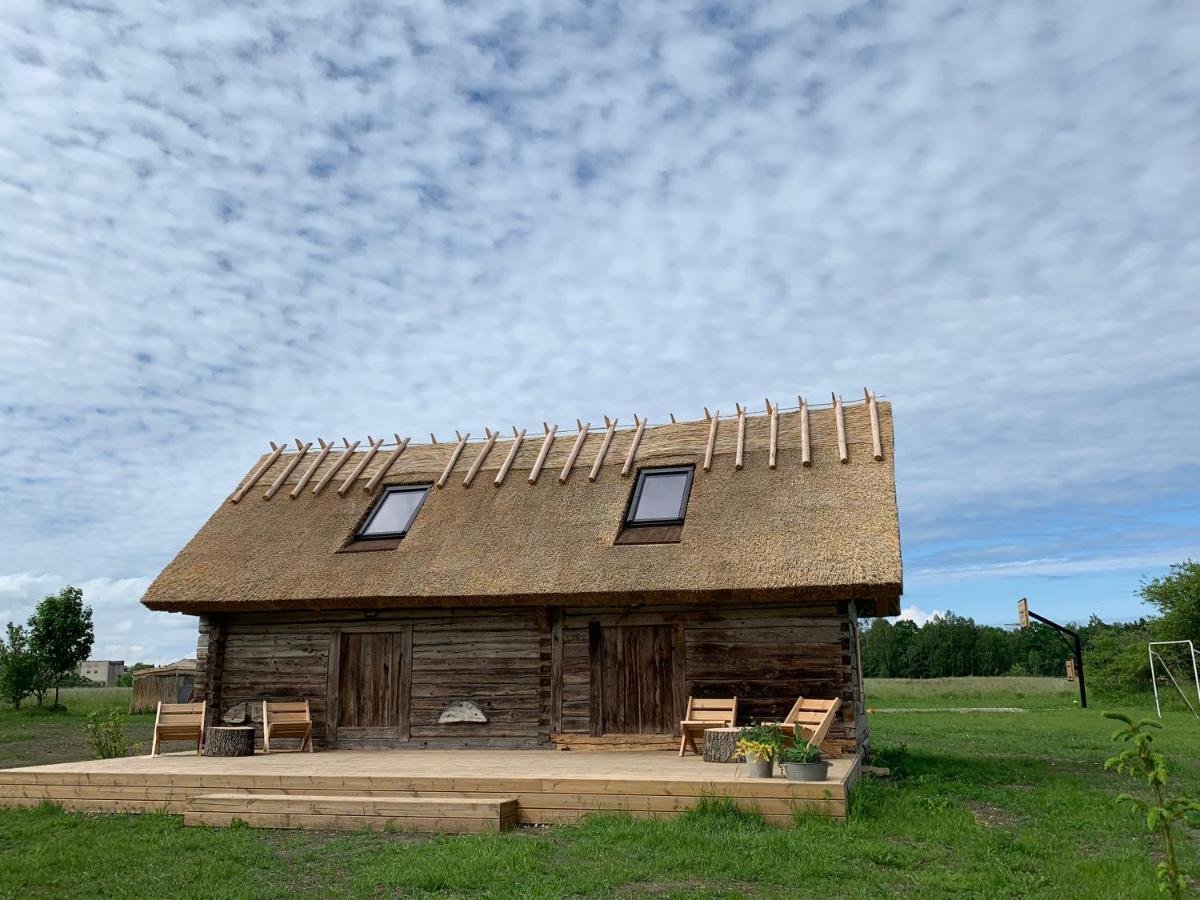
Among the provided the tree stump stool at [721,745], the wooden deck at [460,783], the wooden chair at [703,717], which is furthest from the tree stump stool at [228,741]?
the tree stump stool at [721,745]

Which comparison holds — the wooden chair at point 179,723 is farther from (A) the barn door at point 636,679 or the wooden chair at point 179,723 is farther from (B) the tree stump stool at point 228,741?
(A) the barn door at point 636,679

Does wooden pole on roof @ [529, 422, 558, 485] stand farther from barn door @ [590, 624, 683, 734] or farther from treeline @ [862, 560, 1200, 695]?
treeline @ [862, 560, 1200, 695]

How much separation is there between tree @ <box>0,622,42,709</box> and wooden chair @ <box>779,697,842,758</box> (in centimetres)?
2823

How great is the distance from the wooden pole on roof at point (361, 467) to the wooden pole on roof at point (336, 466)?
300mm

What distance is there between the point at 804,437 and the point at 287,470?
9.63 metres

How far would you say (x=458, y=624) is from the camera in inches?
567

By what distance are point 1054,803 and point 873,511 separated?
4388 mm

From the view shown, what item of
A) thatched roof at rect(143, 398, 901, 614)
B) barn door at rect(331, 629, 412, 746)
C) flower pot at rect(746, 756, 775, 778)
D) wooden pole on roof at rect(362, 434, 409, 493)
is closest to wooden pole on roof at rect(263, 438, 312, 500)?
thatched roof at rect(143, 398, 901, 614)

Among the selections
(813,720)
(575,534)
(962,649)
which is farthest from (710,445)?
(962,649)

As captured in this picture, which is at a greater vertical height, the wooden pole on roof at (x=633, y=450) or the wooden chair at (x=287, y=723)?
the wooden pole on roof at (x=633, y=450)

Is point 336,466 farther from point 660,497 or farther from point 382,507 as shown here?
point 660,497

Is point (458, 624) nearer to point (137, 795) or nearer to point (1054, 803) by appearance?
point (137, 795)

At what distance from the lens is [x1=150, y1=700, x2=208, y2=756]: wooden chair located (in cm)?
1321

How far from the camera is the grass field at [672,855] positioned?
268 inches
